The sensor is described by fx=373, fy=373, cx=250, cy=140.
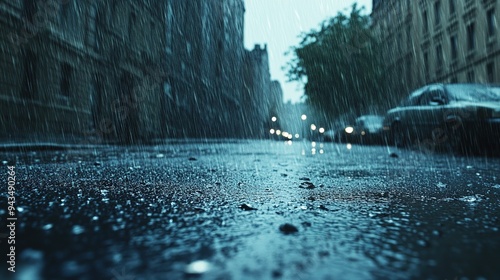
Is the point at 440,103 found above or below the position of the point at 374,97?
below

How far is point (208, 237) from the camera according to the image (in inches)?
39.9

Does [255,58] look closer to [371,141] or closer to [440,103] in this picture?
[371,141]

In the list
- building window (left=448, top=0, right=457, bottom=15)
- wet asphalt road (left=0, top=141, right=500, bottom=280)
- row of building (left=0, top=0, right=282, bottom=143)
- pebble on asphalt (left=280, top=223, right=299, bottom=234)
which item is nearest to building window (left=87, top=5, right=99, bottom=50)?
row of building (left=0, top=0, right=282, bottom=143)

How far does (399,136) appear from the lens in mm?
9797

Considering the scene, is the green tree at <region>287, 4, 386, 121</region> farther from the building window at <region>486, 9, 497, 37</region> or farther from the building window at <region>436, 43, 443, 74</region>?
the building window at <region>486, 9, 497, 37</region>

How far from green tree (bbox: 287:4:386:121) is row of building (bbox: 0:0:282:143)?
823cm

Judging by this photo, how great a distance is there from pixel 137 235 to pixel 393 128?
1006cm

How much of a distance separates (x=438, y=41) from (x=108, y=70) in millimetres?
21553

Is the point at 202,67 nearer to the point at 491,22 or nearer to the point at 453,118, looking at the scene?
the point at 491,22

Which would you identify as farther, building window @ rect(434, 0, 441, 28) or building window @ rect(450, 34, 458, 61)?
building window @ rect(434, 0, 441, 28)

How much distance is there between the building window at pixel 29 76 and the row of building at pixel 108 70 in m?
0.03

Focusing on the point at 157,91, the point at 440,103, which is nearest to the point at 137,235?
the point at 440,103

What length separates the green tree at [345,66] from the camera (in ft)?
95.2

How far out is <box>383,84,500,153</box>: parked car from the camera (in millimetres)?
6176
